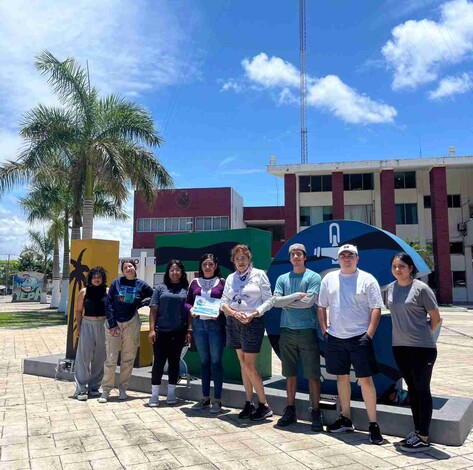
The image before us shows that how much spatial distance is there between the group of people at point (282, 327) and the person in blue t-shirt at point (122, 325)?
0.01 m

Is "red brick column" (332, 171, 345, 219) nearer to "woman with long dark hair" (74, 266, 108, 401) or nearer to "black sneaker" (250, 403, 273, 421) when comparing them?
"woman with long dark hair" (74, 266, 108, 401)

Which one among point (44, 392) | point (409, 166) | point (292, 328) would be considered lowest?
point (44, 392)

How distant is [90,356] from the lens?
626 cm

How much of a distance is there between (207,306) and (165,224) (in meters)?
34.4

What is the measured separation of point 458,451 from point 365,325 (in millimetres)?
1309

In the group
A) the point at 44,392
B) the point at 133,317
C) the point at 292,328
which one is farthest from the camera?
the point at 44,392

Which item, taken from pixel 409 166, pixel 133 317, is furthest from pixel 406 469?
pixel 409 166

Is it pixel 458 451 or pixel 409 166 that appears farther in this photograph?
pixel 409 166

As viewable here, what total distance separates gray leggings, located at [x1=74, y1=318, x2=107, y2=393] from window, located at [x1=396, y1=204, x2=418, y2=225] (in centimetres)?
3299

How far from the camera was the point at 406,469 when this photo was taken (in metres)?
3.68

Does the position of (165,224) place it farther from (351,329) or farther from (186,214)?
(351,329)

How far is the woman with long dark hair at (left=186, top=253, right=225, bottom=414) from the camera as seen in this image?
5.30 metres

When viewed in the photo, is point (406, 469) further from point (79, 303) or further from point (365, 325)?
point (79, 303)

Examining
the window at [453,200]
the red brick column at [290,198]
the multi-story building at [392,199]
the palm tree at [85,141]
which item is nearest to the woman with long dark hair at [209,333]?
the palm tree at [85,141]
